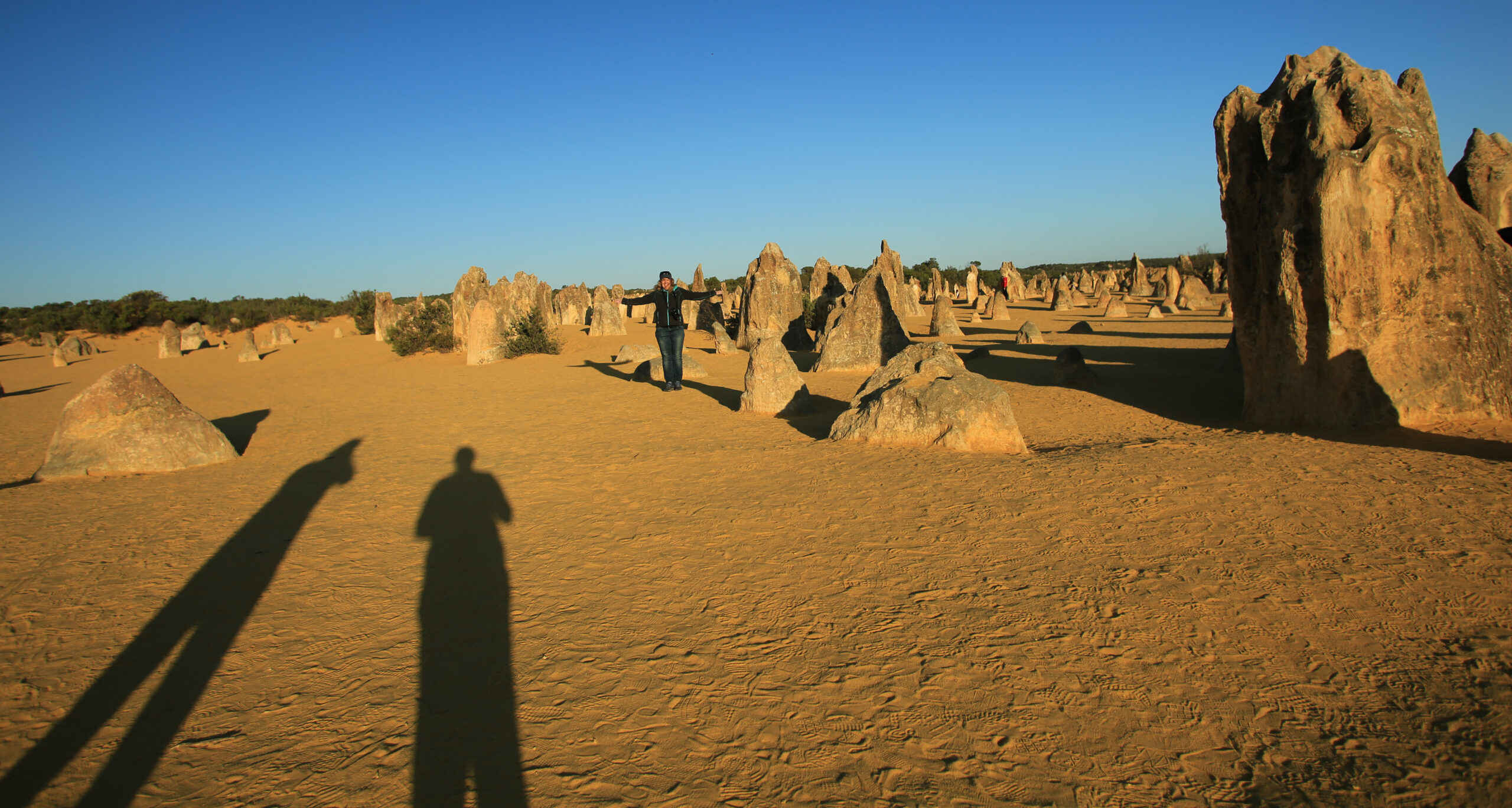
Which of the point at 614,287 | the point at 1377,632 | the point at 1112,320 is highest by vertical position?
the point at 614,287

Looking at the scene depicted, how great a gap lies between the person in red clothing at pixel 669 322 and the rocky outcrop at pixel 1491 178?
34.8 feet

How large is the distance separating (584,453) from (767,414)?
2.54 meters

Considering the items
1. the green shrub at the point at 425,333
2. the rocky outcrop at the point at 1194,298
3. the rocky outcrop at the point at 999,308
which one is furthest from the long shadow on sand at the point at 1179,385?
the green shrub at the point at 425,333

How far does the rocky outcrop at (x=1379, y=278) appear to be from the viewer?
6.16 m

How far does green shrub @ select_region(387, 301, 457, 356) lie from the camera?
Result: 21578 mm

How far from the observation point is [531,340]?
20031 mm

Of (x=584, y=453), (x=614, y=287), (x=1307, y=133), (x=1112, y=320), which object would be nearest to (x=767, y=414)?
(x=584, y=453)

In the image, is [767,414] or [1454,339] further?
[767,414]

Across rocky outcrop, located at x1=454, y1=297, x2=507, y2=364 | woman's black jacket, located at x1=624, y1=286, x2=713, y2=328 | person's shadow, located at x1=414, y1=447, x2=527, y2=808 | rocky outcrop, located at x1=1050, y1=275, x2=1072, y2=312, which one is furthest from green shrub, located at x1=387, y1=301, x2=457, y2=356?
rocky outcrop, located at x1=1050, y1=275, x2=1072, y2=312

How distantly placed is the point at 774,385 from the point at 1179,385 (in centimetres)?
558

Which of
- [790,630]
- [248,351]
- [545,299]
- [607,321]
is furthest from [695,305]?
[790,630]

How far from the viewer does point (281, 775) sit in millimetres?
2375

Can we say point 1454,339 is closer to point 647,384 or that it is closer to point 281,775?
point 281,775

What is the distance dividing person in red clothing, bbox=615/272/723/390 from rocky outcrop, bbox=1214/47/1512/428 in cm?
781
